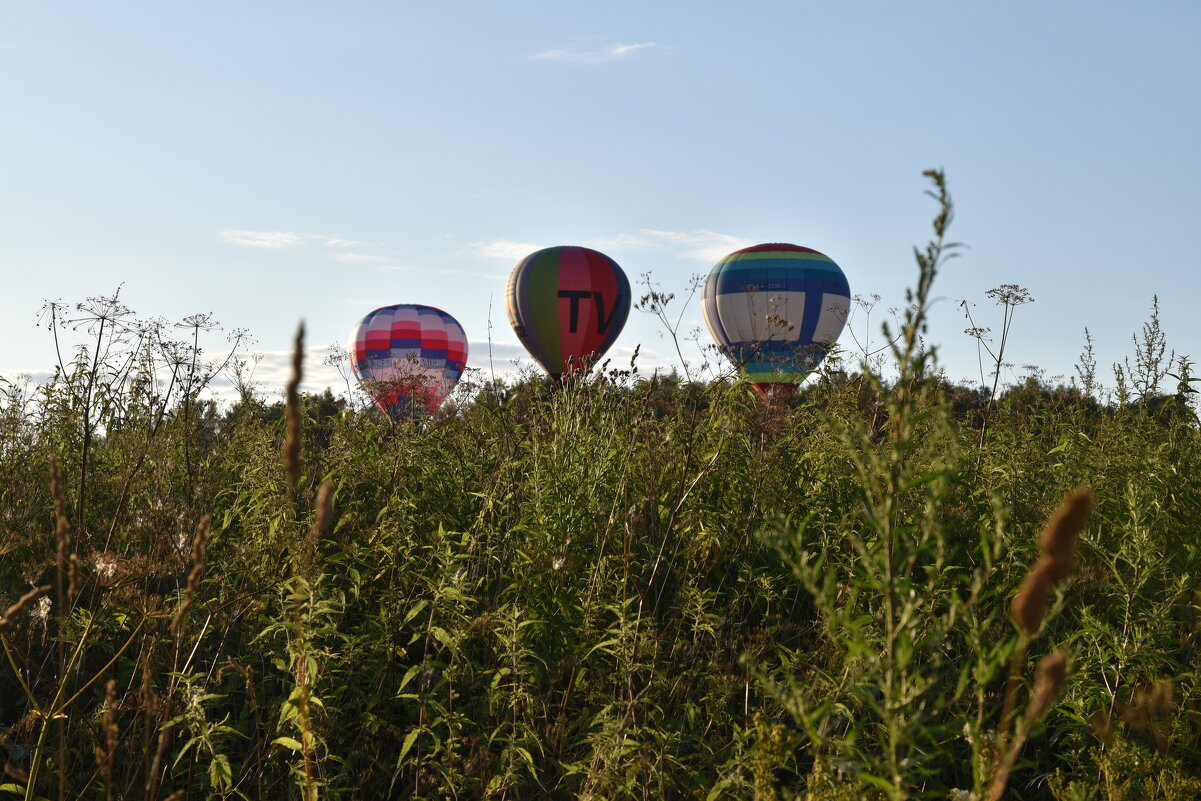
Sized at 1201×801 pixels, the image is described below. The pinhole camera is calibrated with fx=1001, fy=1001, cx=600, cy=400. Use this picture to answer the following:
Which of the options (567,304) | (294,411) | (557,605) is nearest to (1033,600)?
(294,411)

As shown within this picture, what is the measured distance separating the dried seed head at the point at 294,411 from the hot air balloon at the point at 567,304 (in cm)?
3409

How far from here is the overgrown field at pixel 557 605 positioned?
3783 millimetres

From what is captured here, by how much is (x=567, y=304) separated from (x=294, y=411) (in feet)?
115

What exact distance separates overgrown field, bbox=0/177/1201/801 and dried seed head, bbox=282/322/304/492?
2.05 m

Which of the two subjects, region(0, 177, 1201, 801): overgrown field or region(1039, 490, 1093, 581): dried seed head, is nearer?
region(1039, 490, 1093, 581): dried seed head

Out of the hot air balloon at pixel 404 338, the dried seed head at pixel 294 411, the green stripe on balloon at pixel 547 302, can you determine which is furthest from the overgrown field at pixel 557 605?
the hot air balloon at pixel 404 338

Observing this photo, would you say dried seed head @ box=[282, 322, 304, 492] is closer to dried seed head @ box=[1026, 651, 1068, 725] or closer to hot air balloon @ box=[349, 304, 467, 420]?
dried seed head @ box=[1026, 651, 1068, 725]

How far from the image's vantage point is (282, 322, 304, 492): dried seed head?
3.19 ft

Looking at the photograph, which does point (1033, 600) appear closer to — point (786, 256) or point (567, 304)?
point (567, 304)

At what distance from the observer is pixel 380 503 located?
5.76m

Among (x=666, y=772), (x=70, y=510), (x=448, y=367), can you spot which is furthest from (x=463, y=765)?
(x=448, y=367)

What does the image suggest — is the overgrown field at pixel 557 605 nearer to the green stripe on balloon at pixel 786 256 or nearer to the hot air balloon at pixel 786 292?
the hot air balloon at pixel 786 292

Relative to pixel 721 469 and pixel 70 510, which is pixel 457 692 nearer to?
pixel 721 469

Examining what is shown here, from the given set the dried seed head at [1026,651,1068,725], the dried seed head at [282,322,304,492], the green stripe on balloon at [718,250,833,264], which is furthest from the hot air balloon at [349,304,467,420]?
the dried seed head at [1026,651,1068,725]
